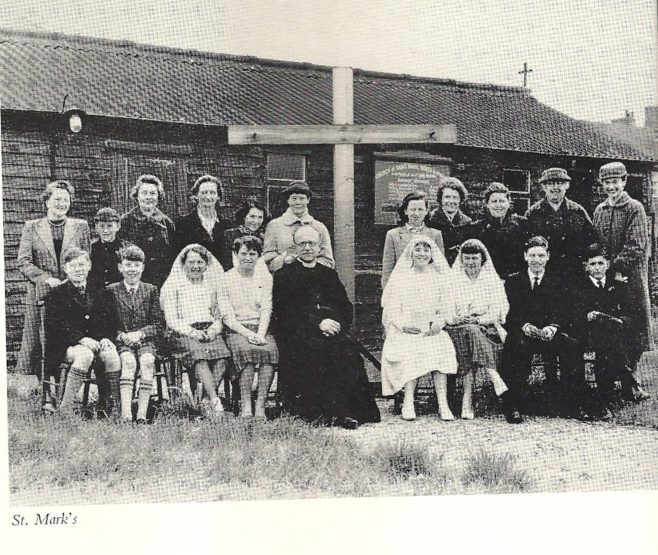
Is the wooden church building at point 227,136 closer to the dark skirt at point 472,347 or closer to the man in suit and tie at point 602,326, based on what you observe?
the man in suit and tie at point 602,326

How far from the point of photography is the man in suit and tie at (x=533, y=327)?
471 centimetres

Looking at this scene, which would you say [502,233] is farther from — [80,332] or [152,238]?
[80,332]

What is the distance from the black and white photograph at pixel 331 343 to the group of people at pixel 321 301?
0.04 feet

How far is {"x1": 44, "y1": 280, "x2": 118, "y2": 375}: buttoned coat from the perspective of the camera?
4441 mm

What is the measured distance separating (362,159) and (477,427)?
121 inches

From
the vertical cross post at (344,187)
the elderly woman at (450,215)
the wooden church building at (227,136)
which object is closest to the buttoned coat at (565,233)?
the wooden church building at (227,136)

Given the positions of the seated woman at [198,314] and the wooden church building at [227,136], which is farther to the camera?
the wooden church building at [227,136]

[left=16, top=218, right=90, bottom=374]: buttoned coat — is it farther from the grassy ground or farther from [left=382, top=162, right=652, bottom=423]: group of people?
[left=382, top=162, right=652, bottom=423]: group of people

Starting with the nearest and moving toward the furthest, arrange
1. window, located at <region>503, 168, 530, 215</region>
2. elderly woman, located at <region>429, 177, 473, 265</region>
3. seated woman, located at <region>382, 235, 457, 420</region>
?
seated woman, located at <region>382, 235, 457, 420</region> < elderly woman, located at <region>429, 177, 473, 265</region> < window, located at <region>503, 168, 530, 215</region>

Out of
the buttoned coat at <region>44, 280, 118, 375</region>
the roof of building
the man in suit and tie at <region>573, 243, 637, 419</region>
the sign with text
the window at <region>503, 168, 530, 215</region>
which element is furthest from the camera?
the window at <region>503, 168, 530, 215</region>

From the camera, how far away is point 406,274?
4.78 meters

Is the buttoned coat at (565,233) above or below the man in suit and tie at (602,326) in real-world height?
above

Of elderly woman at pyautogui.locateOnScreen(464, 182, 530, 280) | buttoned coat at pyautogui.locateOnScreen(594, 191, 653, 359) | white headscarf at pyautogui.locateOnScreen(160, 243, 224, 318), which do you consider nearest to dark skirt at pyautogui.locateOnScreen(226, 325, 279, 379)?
white headscarf at pyautogui.locateOnScreen(160, 243, 224, 318)

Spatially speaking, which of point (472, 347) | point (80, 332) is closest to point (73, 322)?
point (80, 332)
